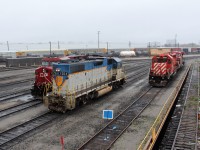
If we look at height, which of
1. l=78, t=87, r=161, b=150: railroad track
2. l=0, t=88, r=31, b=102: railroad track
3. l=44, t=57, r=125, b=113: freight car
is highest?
l=44, t=57, r=125, b=113: freight car

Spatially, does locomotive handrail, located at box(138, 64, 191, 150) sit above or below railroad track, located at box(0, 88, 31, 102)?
below

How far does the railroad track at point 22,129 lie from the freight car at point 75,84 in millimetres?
975

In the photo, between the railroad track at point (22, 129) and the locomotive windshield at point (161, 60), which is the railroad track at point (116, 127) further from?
the locomotive windshield at point (161, 60)

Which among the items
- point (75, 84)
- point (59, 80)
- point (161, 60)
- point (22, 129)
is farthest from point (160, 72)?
point (22, 129)

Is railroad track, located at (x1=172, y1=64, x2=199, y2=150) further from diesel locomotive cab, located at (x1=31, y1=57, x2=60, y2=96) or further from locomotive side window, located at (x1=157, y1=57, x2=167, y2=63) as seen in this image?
diesel locomotive cab, located at (x1=31, y1=57, x2=60, y2=96)

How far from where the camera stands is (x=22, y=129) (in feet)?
46.5

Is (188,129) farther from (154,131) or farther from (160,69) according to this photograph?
(160,69)

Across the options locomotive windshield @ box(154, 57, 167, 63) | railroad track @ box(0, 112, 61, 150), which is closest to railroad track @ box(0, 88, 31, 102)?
railroad track @ box(0, 112, 61, 150)

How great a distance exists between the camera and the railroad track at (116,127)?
12.1m

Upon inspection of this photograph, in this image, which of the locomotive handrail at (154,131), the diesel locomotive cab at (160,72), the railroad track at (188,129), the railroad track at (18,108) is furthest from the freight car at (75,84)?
the diesel locomotive cab at (160,72)

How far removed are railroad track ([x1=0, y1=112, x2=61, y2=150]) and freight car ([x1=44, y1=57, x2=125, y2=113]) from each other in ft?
3.20

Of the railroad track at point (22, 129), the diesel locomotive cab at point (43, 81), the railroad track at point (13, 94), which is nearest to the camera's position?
the railroad track at point (22, 129)

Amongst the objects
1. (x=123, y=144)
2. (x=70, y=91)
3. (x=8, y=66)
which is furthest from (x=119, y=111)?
(x=8, y=66)

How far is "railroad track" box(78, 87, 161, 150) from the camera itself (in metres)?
12.1
